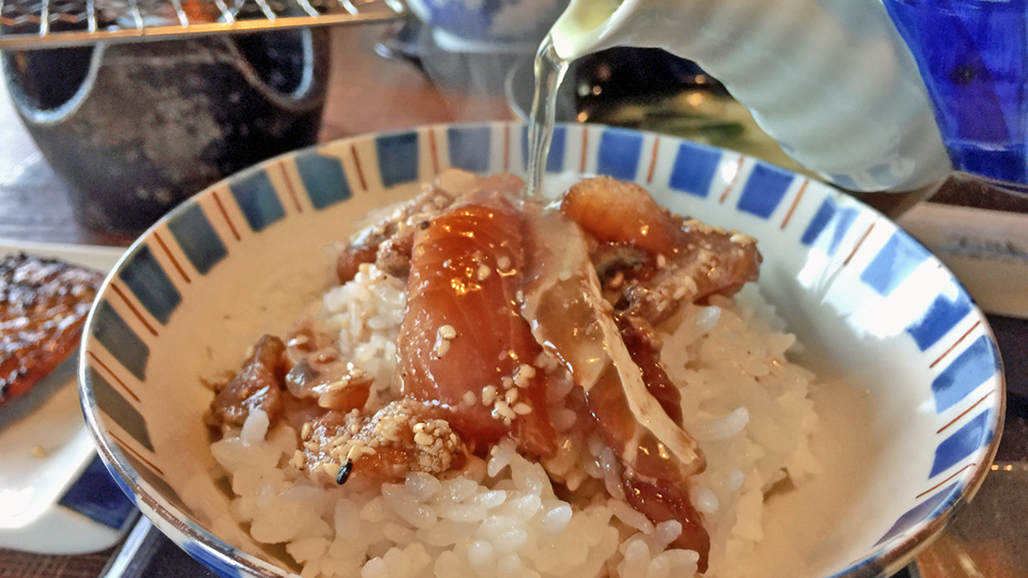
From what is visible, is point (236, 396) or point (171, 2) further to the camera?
point (171, 2)

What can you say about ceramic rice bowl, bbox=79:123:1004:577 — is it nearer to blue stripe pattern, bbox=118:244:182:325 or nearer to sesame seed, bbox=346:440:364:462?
blue stripe pattern, bbox=118:244:182:325

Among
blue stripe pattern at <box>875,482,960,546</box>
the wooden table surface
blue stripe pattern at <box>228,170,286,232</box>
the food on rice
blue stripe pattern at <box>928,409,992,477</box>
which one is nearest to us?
blue stripe pattern at <box>875,482,960,546</box>

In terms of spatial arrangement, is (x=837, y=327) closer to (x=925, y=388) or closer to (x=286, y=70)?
(x=925, y=388)

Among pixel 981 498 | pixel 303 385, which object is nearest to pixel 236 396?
pixel 303 385

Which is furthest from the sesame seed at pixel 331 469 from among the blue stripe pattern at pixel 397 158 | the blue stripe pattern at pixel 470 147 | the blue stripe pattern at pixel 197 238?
the blue stripe pattern at pixel 470 147

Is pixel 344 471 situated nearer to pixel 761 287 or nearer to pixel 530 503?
pixel 530 503

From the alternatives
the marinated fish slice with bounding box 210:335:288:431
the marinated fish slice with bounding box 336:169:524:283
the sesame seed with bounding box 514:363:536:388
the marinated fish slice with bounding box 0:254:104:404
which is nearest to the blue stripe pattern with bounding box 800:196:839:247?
the marinated fish slice with bounding box 336:169:524:283

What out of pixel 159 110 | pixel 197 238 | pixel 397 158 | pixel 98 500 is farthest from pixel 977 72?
pixel 159 110
